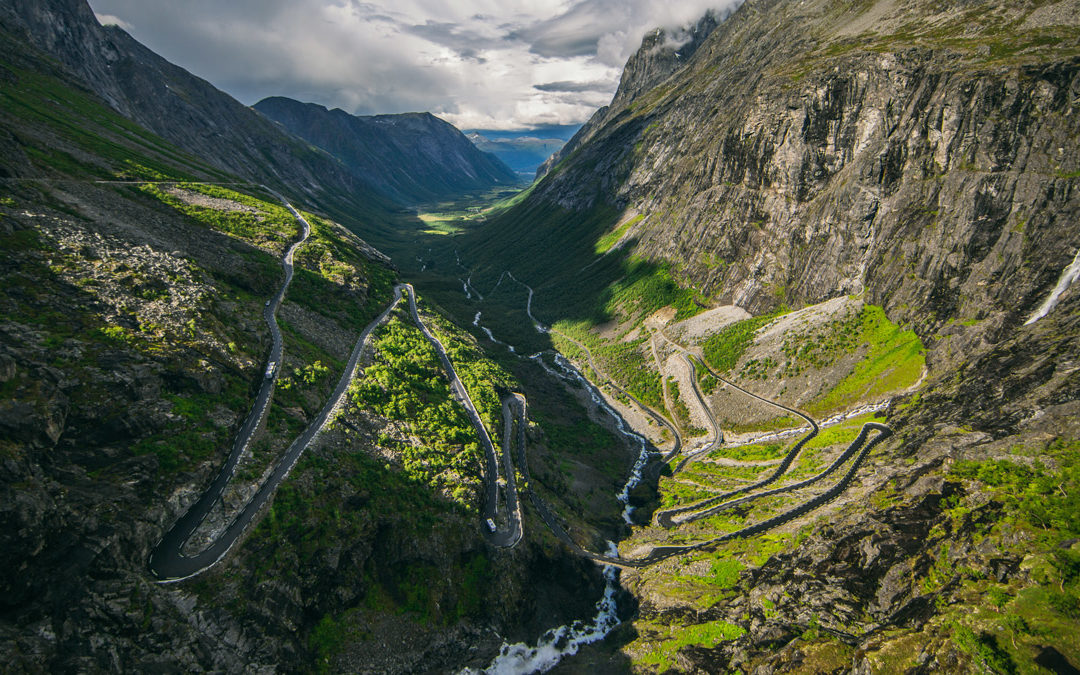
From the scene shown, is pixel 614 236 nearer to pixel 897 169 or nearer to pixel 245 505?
pixel 897 169

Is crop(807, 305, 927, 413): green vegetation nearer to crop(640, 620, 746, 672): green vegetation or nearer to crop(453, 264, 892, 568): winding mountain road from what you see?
crop(453, 264, 892, 568): winding mountain road

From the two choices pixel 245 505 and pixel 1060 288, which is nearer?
pixel 245 505

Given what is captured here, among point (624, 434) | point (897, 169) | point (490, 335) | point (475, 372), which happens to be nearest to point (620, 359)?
point (624, 434)

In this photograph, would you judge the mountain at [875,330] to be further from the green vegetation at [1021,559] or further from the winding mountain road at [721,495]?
the winding mountain road at [721,495]

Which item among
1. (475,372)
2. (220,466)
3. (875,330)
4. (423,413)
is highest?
(875,330)

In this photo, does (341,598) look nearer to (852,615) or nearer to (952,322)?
(852,615)

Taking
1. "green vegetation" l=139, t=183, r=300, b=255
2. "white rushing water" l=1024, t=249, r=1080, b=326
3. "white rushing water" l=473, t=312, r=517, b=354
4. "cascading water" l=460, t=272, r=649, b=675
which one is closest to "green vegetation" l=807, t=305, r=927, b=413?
"white rushing water" l=1024, t=249, r=1080, b=326

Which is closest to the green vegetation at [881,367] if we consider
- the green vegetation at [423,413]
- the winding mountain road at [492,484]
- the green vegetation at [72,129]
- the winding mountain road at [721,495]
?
the winding mountain road at [721,495]
